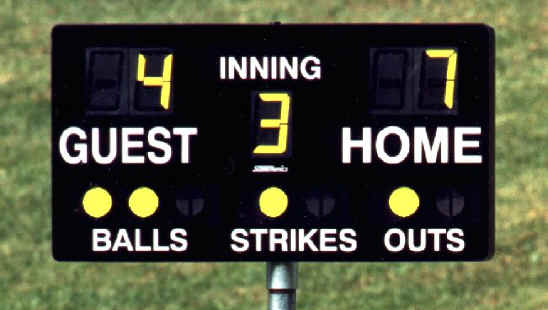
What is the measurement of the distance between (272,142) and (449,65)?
104cm

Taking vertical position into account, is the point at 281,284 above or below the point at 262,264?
below

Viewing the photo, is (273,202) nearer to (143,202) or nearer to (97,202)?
(143,202)

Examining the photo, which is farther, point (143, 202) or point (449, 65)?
point (143, 202)

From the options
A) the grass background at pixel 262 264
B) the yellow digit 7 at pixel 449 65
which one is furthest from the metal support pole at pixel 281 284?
the grass background at pixel 262 264

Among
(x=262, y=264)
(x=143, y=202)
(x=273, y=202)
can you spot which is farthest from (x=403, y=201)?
(x=262, y=264)

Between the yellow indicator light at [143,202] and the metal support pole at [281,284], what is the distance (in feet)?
2.32

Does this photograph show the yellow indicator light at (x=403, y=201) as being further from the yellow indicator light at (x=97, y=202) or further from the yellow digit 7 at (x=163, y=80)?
the yellow indicator light at (x=97, y=202)

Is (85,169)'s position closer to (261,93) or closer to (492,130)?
Answer: (261,93)

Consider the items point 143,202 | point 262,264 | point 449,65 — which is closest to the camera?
point 449,65

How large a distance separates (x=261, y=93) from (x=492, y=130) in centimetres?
126

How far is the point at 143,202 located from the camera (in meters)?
12.0

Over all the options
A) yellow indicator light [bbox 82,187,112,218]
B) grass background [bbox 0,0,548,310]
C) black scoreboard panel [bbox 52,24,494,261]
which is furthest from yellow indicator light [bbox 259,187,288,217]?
grass background [bbox 0,0,548,310]

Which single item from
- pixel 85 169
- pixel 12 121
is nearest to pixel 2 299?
pixel 12 121

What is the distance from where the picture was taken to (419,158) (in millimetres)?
11922
